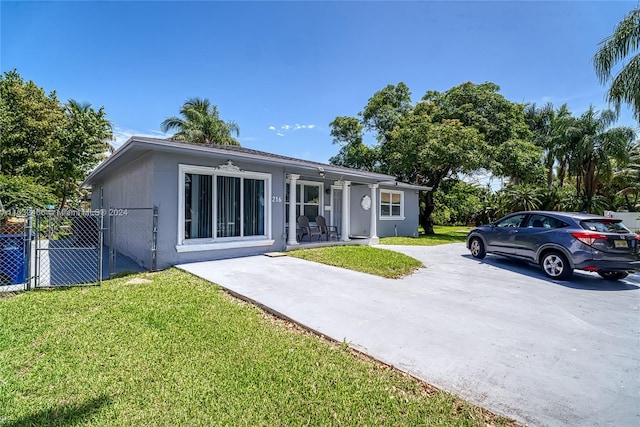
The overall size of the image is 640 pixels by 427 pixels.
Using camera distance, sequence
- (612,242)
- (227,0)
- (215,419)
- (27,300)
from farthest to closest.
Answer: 1. (227,0)
2. (612,242)
3. (27,300)
4. (215,419)

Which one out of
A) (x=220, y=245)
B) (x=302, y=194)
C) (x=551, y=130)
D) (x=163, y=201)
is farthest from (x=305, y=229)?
(x=551, y=130)

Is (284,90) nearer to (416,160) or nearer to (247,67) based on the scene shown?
(247,67)

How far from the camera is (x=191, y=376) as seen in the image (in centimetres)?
286

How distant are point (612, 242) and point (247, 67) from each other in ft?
44.8

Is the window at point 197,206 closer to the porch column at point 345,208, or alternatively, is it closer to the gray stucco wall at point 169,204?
the gray stucco wall at point 169,204

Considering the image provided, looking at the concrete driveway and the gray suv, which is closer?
the concrete driveway

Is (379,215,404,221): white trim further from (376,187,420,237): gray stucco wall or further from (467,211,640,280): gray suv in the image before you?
(467,211,640,280): gray suv

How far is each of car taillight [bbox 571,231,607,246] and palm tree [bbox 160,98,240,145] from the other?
2455cm

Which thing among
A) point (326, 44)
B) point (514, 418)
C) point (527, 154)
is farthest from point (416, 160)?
point (514, 418)

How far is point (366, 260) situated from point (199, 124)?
2165cm

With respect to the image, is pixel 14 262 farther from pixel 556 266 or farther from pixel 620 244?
pixel 620 244

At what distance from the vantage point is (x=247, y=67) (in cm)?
1316

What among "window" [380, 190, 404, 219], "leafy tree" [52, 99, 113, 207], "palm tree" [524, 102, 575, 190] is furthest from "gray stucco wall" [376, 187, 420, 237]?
"leafy tree" [52, 99, 113, 207]

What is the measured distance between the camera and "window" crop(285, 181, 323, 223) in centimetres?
1247
